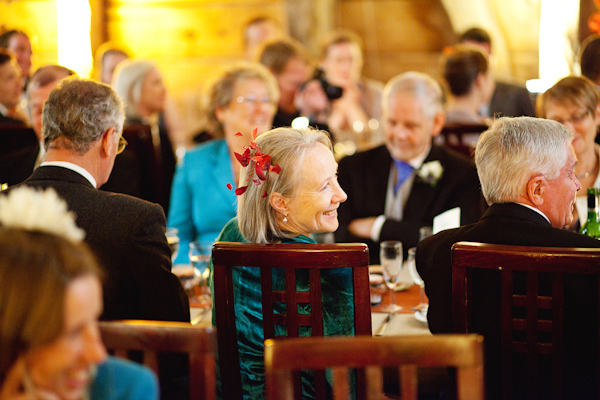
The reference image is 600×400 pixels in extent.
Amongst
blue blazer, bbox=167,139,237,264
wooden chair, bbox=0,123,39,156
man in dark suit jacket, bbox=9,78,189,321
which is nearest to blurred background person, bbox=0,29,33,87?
wooden chair, bbox=0,123,39,156

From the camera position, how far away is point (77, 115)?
203 centimetres

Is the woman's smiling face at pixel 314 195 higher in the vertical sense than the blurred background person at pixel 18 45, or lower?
lower

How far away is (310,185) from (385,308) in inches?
21.0

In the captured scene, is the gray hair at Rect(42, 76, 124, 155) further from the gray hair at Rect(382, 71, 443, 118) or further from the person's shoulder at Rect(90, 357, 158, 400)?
the gray hair at Rect(382, 71, 443, 118)

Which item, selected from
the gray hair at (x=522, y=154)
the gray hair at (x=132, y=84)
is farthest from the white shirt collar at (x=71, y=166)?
the gray hair at (x=132, y=84)

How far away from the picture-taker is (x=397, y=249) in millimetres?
2227

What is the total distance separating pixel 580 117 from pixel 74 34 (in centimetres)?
534

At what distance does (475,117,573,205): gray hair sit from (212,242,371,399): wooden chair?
563 mm

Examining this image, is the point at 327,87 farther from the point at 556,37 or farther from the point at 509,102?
the point at 556,37

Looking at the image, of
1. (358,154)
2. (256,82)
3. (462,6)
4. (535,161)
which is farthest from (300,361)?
(462,6)

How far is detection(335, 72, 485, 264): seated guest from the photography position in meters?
3.22

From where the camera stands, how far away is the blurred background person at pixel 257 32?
6250 millimetres

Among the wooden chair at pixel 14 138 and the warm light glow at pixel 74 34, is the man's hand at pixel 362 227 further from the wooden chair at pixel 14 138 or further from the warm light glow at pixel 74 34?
the warm light glow at pixel 74 34

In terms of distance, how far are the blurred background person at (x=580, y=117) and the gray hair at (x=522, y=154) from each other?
0.81 metres
